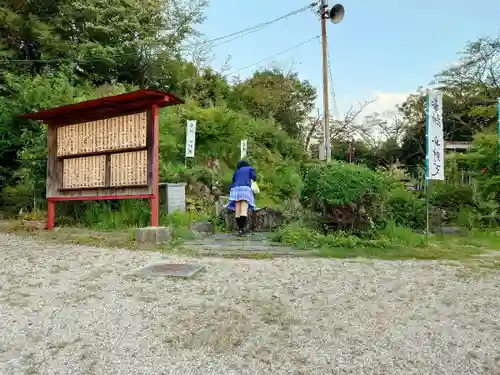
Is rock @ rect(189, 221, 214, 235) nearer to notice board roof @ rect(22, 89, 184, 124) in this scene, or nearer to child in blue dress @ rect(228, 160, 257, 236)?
child in blue dress @ rect(228, 160, 257, 236)

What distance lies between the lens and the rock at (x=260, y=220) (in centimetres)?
959

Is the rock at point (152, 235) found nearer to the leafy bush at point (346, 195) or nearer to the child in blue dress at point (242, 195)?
the child in blue dress at point (242, 195)

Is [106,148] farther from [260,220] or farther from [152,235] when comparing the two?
[260,220]

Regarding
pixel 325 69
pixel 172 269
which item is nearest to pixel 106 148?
pixel 172 269

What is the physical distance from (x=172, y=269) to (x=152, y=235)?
6.93 ft

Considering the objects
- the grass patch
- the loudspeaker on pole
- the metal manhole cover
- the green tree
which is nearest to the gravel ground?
the metal manhole cover

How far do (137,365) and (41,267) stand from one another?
317 cm

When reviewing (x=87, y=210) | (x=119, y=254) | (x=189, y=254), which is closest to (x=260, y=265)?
(x=189, y=254)

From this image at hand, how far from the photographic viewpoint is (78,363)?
2717 millimetres

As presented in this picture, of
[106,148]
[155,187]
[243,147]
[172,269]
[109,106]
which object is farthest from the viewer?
[243,147]

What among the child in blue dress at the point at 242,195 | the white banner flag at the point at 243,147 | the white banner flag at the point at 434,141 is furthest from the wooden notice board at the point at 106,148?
the white banner flag at the point at 243,147

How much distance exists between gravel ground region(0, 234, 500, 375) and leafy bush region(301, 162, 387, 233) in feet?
6.86

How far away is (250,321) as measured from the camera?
3.40 metres

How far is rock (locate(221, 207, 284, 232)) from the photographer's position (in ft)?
31.5
